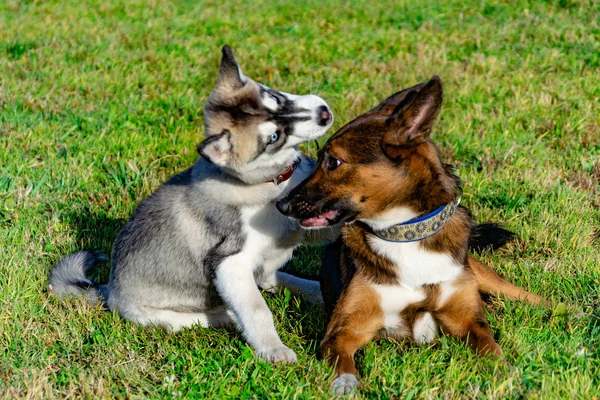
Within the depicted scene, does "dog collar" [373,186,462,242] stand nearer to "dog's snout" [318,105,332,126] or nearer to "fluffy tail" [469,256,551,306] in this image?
"fluffy tail" [469,256,551,306]

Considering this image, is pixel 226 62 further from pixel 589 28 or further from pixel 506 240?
pixel 589 28

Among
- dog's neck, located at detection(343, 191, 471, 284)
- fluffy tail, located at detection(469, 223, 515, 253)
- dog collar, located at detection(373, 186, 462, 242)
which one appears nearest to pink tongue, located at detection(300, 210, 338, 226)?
dog's neck, located at detection(343, 191, 471, 284)

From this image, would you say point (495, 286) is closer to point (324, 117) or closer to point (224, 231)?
point (324, 117)

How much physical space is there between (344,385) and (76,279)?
221cm

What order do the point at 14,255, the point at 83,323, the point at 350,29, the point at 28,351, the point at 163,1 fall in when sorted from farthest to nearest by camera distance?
the point at 163,1 → the point at 350,29 → the point at 14,255 → the point at 83,323 → the point at 28,351

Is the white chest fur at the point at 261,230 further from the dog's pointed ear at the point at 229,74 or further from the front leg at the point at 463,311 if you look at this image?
the front leg at the point at 463,311

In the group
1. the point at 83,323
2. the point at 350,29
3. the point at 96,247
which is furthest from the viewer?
the point at 350,29

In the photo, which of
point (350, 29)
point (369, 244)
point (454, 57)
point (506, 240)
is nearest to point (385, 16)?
point (350, 29)

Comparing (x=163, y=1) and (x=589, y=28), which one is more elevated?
(x=589, y=28)

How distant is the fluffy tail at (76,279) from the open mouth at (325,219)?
5.82ft

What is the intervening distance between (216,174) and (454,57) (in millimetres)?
4956

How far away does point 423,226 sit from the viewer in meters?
4.38

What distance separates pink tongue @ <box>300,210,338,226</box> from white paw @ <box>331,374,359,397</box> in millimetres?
878

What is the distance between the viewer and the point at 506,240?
18.0ft
